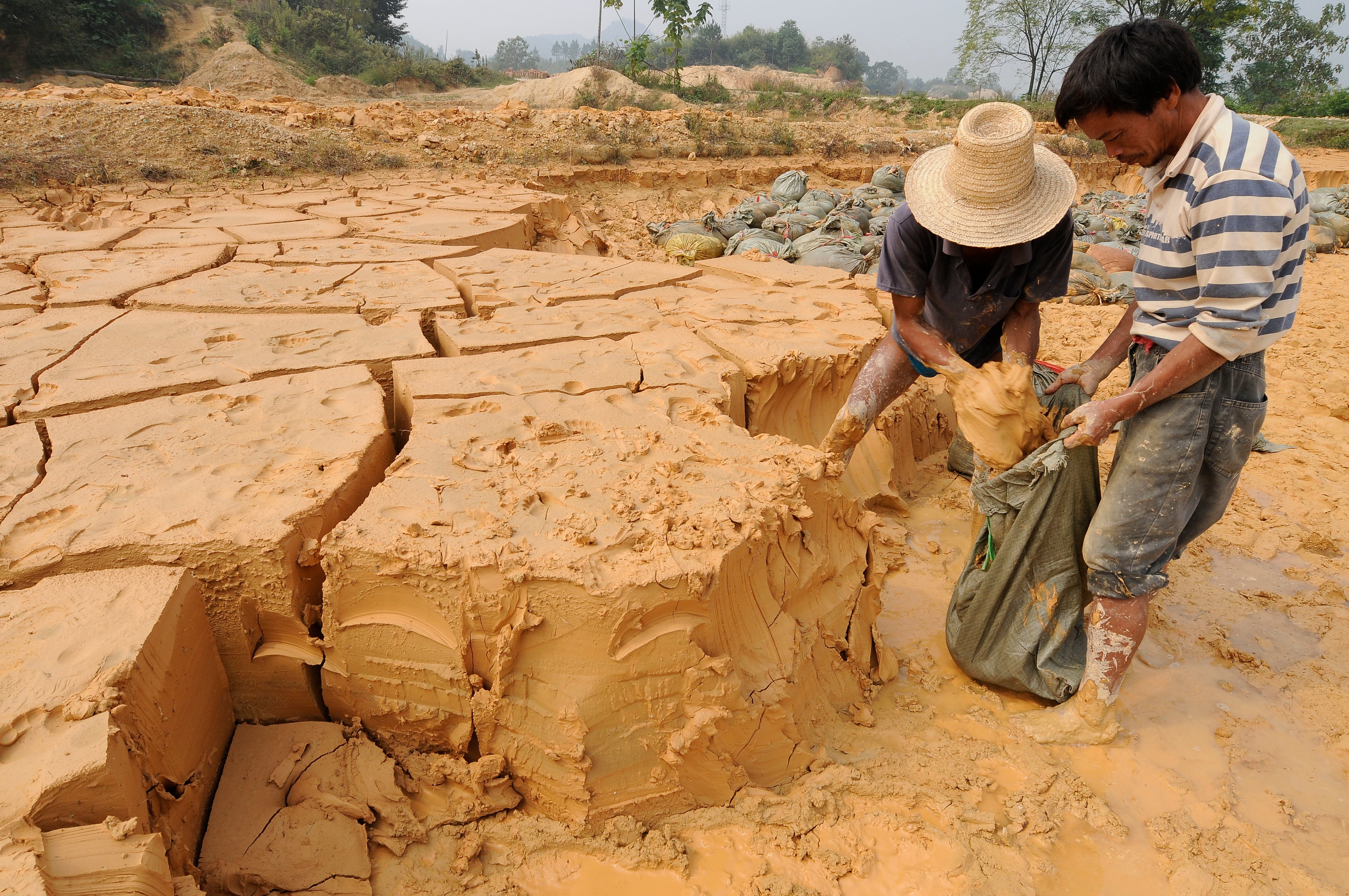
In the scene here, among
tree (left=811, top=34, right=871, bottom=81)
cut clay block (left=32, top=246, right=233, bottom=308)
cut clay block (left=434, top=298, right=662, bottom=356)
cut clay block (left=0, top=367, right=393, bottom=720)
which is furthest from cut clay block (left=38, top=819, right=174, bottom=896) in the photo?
tree (left=811, top=34, right=871, bottom=81)

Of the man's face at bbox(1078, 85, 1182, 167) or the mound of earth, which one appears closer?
the man's face at bbox(1078, 85, 1182, 167)

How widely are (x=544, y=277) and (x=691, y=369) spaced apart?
4.54ft

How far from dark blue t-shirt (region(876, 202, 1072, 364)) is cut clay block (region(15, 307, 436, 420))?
156 centimetres

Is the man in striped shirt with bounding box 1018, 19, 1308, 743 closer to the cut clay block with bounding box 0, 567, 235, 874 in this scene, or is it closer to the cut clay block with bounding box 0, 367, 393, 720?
the cut clay block with bounding box 0, 367, 393, 720

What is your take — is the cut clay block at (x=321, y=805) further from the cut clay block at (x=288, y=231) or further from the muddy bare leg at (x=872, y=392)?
the cut clay block at (x=288, y=231)

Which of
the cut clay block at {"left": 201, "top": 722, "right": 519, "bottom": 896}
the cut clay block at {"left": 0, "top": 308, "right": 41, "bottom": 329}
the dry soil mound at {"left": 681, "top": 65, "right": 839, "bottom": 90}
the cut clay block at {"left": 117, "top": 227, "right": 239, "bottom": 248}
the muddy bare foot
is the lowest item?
the muddy bare foot

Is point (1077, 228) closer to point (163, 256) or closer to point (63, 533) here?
point (163, 256)

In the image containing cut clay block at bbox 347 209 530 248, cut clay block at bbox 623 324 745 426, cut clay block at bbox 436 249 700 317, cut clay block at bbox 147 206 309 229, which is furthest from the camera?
cut clay block at bbox 147 206 309 229

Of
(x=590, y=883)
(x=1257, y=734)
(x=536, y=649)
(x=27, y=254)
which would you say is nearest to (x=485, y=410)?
(x=536, y=649)

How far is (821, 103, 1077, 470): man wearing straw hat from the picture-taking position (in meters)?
1.80

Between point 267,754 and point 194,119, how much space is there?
7.73m

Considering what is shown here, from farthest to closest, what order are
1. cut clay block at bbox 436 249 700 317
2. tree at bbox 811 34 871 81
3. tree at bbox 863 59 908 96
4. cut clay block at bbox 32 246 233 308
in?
tree at bbox 863 59 908 96 < tree at bbox 811 34 871 81 < cut clay block at bbox 436 249 700 317 < cut clay block at bbox 32 246 233 308

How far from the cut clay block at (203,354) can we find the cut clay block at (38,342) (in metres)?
0.04

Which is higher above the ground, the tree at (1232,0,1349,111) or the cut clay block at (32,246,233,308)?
the tree at (1232,0,1349,111)
